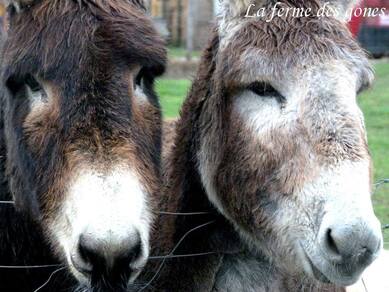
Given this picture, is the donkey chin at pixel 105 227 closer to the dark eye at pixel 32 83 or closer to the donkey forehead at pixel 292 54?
the dark eye at pixel 32 83

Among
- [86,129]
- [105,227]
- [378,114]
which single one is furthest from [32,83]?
[378,114]

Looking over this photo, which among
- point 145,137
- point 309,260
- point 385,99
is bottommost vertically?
point 385,99

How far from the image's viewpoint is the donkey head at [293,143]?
364 cm

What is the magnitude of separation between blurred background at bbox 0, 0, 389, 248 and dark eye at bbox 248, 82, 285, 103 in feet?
8.34

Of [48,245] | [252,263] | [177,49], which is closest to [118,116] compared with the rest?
[48,245]

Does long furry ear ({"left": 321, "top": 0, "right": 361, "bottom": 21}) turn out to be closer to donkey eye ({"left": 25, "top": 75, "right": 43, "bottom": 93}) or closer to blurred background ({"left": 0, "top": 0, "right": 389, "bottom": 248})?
donkey eye ({"left": 25, "top": 75, "right": 43, "bottom": 93})

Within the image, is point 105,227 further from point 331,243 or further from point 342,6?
point 342,6

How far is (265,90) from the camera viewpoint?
4039mm

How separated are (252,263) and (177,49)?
49.0ft

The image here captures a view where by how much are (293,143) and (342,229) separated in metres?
0.53

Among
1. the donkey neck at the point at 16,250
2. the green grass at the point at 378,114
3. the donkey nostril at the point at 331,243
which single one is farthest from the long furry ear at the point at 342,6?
the green grass at the point at 378,114

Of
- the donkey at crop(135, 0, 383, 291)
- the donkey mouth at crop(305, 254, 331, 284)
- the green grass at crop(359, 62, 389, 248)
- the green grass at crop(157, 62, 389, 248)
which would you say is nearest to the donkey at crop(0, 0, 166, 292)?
the donkey at crop(135, 0, 383, 291)

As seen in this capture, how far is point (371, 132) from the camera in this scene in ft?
38.2

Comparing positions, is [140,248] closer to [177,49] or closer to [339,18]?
[339,18]
